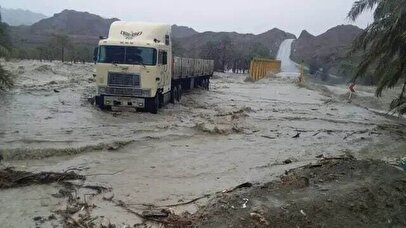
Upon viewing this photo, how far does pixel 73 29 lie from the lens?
135 meters

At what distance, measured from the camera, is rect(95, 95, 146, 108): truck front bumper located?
55.6 feet

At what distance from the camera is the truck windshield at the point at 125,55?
1688 centimetres

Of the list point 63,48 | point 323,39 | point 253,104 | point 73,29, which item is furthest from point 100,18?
A: point 253,104

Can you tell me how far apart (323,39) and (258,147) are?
11312cm

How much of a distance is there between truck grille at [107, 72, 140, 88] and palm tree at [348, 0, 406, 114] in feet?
24.1

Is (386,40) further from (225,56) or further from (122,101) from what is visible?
(225,56)

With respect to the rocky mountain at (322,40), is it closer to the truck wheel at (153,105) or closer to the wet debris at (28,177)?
the truck wheel at (153,105)

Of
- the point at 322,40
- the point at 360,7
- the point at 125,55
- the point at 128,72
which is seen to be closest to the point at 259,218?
the point at 360,7

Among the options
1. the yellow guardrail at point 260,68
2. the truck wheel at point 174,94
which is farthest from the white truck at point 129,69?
the yellow guardrail at point 260,68

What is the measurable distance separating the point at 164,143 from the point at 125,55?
5.23 metres

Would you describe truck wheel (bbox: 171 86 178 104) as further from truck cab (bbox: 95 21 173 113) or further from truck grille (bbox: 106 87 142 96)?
truck grille (bbox: 106 87 142 96)

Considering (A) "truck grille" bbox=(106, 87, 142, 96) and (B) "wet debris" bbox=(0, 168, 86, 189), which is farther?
(A) "truck grille" bbox=(106, 87, 142, 96)

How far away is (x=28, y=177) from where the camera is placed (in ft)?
27.9

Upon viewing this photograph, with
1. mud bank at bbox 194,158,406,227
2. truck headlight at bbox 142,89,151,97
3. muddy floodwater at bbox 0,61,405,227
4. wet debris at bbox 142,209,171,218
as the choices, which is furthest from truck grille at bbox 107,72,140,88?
wet debris at bbox 142,209,171,218
